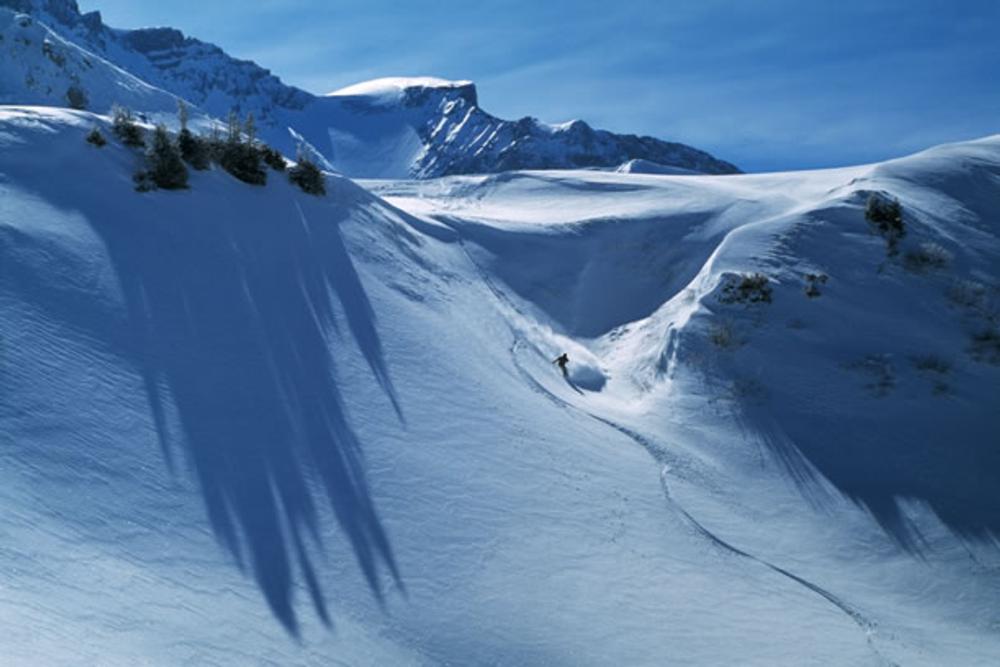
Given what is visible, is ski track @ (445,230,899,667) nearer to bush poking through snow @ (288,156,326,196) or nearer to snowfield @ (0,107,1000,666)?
snowfield @ (0,107,1000,666)

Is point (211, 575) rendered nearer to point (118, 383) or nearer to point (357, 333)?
point (118, 383)

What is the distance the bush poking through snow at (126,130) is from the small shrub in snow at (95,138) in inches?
19.5

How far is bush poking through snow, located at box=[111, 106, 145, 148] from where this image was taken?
1242cm

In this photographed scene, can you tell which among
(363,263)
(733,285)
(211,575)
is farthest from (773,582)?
(363,263)

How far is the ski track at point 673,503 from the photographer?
800cm

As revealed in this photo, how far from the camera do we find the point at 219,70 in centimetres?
16725

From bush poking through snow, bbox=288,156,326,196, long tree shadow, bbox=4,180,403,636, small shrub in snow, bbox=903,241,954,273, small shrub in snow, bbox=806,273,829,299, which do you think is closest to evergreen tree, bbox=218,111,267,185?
bush poking through snow, bbox=288,156,326,196

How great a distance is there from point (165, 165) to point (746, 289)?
39.7 ft

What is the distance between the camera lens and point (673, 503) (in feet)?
32.3

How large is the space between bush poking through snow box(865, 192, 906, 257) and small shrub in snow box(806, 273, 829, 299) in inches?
80.7

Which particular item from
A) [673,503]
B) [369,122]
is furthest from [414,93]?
[673,503]

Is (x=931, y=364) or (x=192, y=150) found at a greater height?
(x=192, y=150)

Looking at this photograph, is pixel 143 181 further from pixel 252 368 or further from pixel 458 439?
pixel 458 439

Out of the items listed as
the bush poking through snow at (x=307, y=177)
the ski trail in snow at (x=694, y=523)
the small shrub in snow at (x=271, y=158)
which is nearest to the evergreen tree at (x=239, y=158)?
the small shrub in snow at (x=271, y=158)
